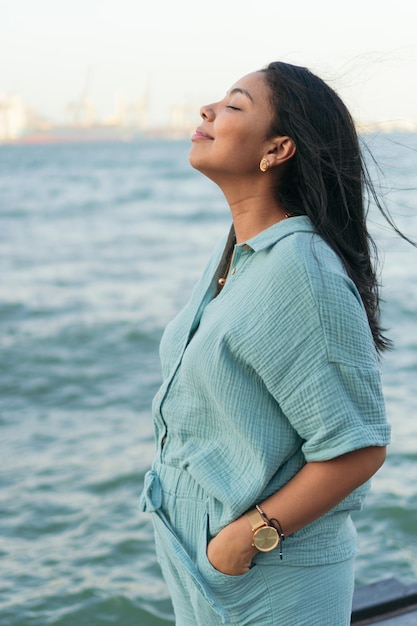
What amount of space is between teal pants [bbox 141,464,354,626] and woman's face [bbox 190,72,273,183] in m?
0.59

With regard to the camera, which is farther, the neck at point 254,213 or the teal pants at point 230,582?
the neck at point 254,213

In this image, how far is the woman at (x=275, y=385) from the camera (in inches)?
61.1

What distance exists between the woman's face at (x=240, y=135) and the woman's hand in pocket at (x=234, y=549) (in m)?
0.65

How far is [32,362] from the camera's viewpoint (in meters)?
8.09

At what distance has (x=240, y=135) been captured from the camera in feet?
5.66

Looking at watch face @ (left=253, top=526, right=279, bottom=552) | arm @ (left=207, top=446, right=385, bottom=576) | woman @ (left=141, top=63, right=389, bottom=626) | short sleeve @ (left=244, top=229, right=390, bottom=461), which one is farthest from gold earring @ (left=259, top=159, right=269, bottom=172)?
watch face @ (left=253, top=526, right=279, bottom=552)

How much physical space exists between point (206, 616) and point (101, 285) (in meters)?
10.5

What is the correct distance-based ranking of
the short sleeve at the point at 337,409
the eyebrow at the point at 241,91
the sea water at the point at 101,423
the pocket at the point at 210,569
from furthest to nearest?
the sea water at the point at 101,423 < the eyebrow at the point at 241,91 < the pocket at the point at 210,569 < the short sleeve at the point at 337,409

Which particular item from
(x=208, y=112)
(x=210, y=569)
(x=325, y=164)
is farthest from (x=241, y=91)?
(x=210, y=569)

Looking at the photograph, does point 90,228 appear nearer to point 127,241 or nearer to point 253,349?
point 127,241

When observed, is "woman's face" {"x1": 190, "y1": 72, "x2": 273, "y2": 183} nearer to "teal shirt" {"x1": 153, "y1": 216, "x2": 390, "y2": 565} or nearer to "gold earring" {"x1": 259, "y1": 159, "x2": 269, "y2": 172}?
"gold earring" {"x1": 259, "y1": 159, "x2": 269, "y2": 172}

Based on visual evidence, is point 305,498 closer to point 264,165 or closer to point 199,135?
point 264,165

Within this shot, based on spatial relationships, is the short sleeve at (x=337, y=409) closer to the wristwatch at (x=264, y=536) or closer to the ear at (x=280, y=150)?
the wristwatch at (x=264, y=536)

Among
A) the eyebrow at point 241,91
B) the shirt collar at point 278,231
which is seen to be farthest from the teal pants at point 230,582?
the eyebrow at point 241,91
